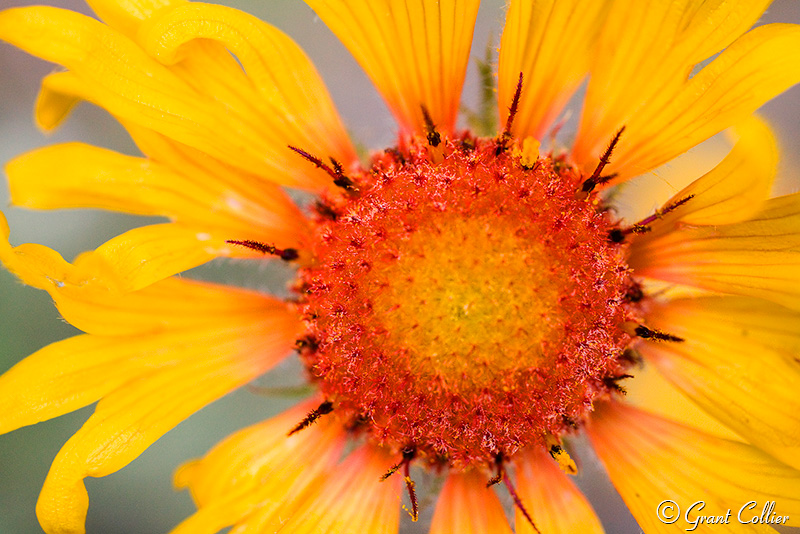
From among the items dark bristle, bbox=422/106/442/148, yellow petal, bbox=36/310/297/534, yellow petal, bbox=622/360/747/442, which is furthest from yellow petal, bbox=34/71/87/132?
yellow petal, bbox=622/360/747/442

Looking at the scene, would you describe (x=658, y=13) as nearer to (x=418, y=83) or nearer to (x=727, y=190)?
(x=727, y=190)

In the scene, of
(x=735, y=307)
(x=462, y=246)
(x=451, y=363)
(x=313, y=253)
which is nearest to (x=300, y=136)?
(x=313, y=253)

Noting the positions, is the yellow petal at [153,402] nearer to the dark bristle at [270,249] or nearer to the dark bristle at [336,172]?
the dark bristle at [270,249]

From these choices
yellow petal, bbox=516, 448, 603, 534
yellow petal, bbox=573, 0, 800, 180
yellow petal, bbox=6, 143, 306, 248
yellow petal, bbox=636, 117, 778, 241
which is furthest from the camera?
yellow petal, bbox=516, 448, 603, 534

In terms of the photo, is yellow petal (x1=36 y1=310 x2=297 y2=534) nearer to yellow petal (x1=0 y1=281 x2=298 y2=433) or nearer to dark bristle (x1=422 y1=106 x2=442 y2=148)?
yellow petal (x1=0 y1=281 x2=298 y2=433)

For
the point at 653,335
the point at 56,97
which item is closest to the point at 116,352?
the point at 56,97

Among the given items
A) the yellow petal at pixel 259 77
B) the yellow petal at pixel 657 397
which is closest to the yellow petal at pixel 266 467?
the yellow petal at pixel 259 77
